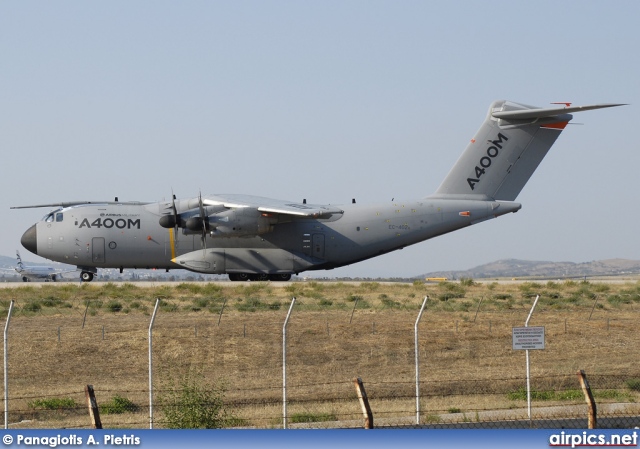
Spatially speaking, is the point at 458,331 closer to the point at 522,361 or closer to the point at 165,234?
the point at 522,361

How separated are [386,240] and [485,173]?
5447 mm

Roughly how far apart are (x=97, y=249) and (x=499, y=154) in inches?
726

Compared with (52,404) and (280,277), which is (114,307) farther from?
(280,277)

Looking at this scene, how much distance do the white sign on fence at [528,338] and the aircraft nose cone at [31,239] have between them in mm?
30876

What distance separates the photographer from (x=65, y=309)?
34000 millimetres

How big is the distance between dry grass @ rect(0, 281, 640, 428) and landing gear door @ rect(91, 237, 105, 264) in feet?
23.5

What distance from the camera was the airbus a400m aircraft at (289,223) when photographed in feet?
143

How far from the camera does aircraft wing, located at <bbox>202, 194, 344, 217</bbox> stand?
1666 inches

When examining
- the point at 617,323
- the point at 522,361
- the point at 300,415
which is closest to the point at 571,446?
the point at 300,415

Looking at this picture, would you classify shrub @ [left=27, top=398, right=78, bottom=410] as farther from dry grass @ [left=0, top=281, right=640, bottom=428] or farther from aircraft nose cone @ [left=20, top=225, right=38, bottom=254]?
aircraft nose cone @ [left=20, top=225, right=38, bottom=254]

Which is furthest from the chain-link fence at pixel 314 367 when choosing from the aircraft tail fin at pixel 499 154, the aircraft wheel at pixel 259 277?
the aircraft tail fin at pixel 499 154

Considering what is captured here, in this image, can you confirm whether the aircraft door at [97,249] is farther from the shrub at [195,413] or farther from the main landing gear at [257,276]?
the shrub at [195,413]

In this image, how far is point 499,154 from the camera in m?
45.7
